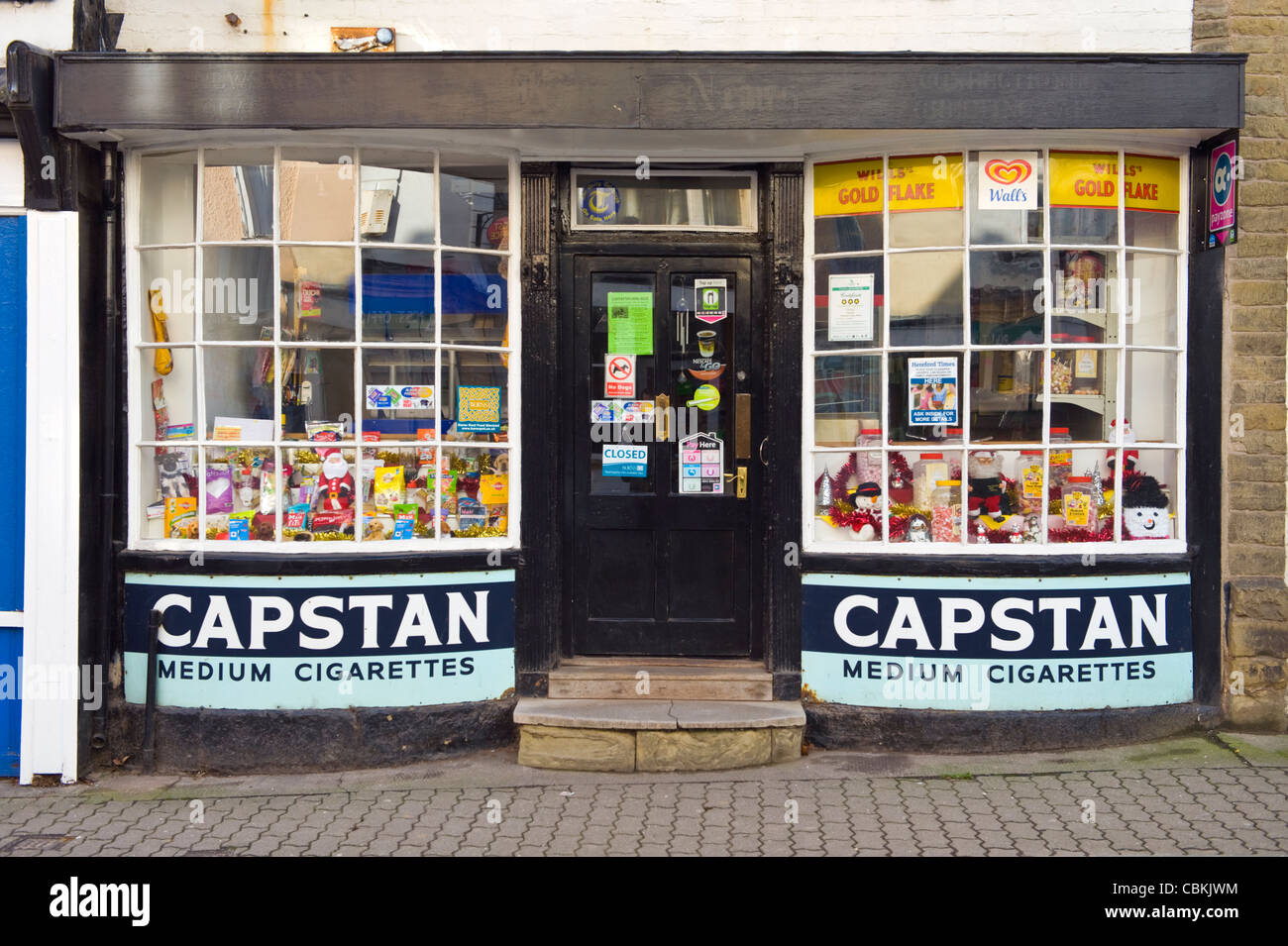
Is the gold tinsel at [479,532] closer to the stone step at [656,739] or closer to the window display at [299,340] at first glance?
the window display at [299,340]

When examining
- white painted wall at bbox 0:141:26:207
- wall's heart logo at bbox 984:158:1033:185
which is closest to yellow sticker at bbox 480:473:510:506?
white painted wall at bbox 0:141:26:207

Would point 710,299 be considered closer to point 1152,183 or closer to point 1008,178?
point 1008,178

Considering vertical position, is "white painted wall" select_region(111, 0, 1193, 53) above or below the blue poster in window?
above

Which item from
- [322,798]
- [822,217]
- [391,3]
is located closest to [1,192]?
[391,3]

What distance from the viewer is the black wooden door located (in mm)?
6062

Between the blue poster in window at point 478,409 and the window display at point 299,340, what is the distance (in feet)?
0.14

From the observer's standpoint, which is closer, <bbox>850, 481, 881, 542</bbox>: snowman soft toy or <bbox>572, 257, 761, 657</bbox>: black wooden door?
<bbox>850, 481, 881, 542</bbox>: snowman soft toy

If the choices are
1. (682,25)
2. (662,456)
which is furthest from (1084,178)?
(662,456)

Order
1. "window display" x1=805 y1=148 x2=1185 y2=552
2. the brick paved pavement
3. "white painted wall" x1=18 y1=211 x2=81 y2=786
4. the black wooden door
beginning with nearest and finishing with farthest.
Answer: the brick paved pavement < "white painted wall" x1=18 y1=211 x2=81 y2=786 < "window display" x1=805 y1=148 x2=1185 y2=552 < the black wooden door

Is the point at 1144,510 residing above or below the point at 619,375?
below

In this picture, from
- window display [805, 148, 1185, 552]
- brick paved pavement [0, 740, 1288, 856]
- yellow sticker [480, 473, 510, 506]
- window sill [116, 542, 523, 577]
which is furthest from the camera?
yellow sticker [480, 473, 510, 506]

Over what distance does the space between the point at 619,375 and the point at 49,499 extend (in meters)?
3.01

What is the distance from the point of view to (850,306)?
5.88m

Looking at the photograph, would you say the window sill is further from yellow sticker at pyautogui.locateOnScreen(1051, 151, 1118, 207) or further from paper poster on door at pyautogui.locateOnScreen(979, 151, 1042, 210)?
yellow sticker at pyautogui.locateOnScreen(1051, 151, 1118, 207)
